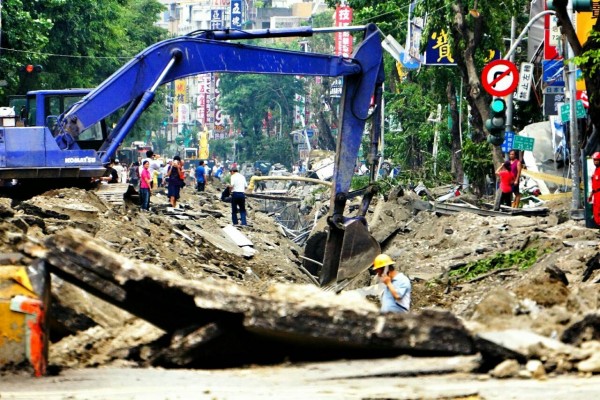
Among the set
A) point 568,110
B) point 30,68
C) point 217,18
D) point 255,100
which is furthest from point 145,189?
point 217,18

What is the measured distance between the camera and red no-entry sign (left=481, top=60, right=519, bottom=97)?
26.7 metres

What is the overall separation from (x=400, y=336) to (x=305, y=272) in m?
18.0

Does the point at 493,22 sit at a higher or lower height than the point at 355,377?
higher

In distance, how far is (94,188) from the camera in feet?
96.8

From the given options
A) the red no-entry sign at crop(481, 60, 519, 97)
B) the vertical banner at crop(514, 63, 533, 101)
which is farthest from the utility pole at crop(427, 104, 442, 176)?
the red no-entry sign at crop(481, 60, 519, 97)

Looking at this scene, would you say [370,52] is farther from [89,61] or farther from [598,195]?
[89,61]

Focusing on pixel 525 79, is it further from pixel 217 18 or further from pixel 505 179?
pixel 217 18

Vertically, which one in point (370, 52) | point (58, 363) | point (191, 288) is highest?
point (370, 52)

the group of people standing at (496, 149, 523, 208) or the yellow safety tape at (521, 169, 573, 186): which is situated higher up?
the group of people standing at (496, 149, 523, 208)

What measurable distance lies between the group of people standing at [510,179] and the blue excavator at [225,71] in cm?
481

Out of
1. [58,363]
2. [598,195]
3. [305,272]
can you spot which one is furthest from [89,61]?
[58,363]

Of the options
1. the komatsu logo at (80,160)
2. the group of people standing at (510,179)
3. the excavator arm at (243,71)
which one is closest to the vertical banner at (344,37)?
the group of people standing at (510,179)

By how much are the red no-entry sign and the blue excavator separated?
228 centimetres

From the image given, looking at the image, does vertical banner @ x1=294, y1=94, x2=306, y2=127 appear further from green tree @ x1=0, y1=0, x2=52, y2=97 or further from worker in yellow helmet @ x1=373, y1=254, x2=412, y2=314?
worker in yellow helmet @ x1=373, y1=254, x2=412, y2=314
